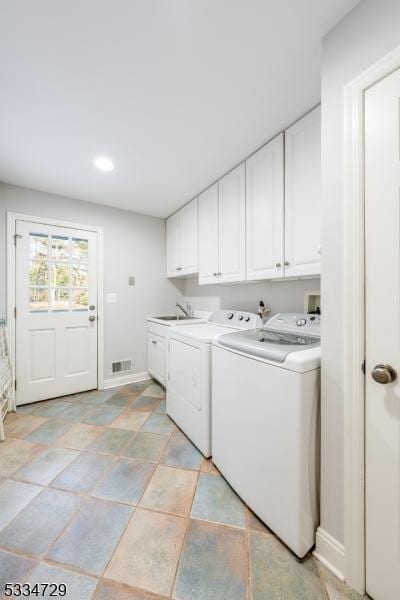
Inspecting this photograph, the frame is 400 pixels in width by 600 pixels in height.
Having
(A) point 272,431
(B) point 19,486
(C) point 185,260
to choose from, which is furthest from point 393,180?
(B) point 19,486

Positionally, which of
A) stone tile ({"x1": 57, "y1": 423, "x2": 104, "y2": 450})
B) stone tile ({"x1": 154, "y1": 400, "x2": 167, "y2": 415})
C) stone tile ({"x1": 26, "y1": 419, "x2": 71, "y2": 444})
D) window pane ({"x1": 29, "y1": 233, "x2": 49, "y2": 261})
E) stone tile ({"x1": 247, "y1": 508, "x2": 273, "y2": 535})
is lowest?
stone tile ({"x1": 247, "y1": 508, "x2": 273, "y2": 535})

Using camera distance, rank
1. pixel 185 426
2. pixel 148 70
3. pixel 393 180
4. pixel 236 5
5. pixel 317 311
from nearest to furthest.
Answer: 1. pixel 393 180
2. pixel 236 5
3. pixel 148 70
4. pixel 317 311
5. pixel 185 426

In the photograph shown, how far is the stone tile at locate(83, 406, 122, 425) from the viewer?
2152 mm

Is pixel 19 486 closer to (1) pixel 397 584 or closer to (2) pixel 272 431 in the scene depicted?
(2) pixel 272 431

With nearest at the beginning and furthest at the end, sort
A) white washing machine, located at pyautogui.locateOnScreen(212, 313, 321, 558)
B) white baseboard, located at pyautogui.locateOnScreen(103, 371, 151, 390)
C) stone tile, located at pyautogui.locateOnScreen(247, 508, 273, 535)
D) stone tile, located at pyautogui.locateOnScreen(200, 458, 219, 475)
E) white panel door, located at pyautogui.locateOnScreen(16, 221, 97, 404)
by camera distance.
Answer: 1. white washing machine, located at pyautogui.locateOnScreen(212, 313, 321, 558)
2. stone tile, located at pyautogui.locateOnScreen(247, 508, 273, 535)
3. stone tile, located at pyautogui.locateOnScreen(200, 458, 219, 475)
4. white panel door, located at pyautogui.locateOnScreen(16, 221, 97, 404)
5. white baseboard, located at pyautogui.locateOnScreen(103, 371, 151, 390)

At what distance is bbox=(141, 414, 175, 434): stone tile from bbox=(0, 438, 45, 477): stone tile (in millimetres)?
802

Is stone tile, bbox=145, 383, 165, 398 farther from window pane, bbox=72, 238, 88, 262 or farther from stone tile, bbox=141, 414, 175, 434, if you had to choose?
window pane, bbox=72, 238, 88, 262

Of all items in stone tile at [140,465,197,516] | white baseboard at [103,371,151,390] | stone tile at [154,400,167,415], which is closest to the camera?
stone tile at [140,465,197,516]

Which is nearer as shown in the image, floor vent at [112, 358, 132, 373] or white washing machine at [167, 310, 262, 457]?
white washing machine at [167, 310, 262, 457]

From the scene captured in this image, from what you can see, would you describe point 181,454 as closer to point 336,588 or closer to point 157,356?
point 336,588

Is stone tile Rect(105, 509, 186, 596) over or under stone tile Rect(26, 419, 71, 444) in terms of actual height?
under

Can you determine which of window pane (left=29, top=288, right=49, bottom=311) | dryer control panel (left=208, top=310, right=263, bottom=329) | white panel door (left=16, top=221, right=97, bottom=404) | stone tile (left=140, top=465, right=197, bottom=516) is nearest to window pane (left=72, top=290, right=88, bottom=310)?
white panel door (left=16, top=221, right=97, bottom=404)

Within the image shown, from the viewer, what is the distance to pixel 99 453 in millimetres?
1712

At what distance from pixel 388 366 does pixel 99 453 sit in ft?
6.25
